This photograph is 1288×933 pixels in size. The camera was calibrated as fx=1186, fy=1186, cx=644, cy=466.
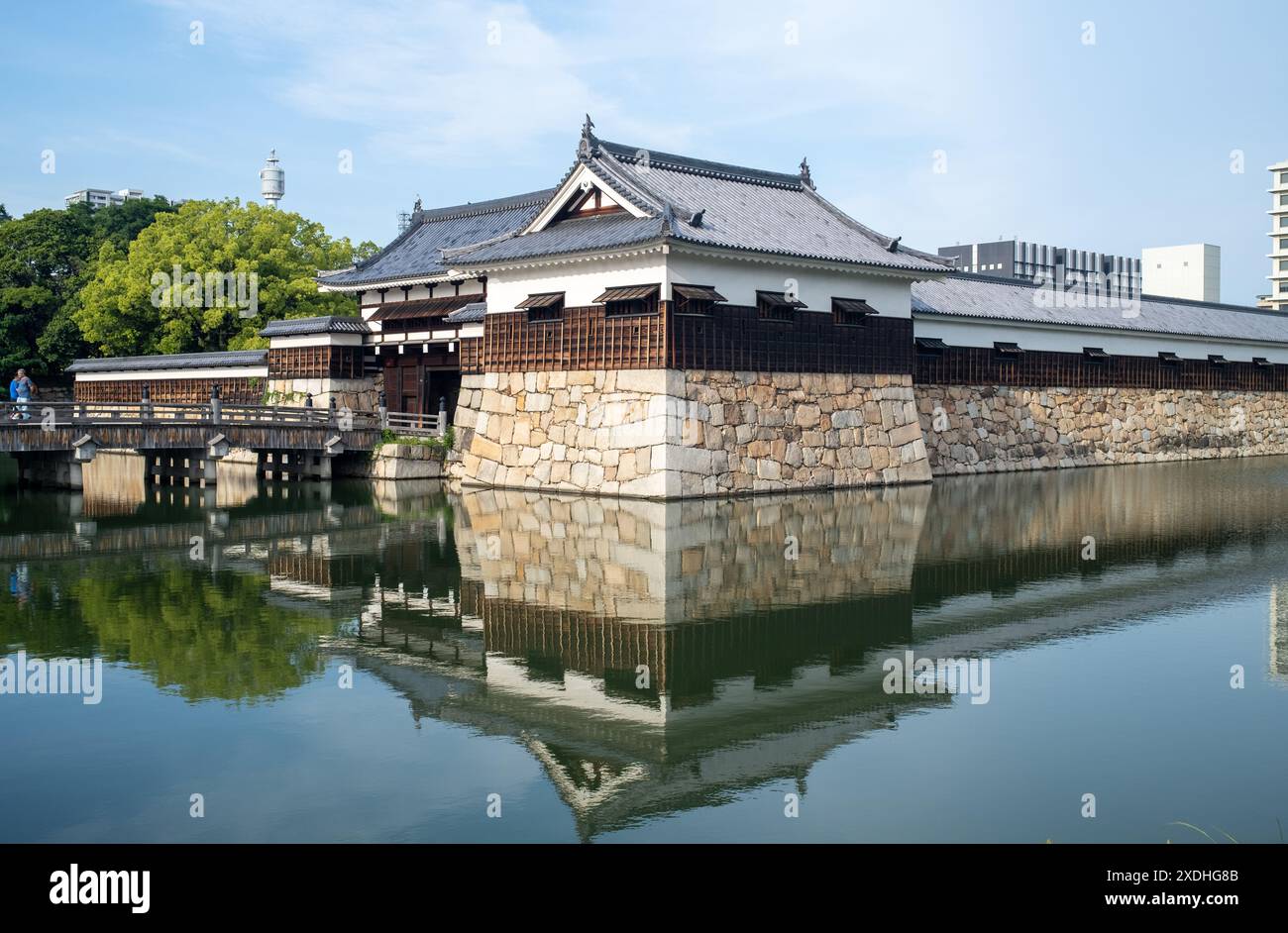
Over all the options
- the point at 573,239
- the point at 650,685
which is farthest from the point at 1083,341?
the point at 650,685

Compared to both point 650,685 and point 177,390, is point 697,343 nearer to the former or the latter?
point 650,685

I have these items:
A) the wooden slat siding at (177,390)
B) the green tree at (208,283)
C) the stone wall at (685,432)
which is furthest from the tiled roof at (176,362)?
the stone wall at (685,432)

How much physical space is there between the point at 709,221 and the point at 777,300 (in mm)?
2494

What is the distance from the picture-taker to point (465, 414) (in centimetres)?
3266

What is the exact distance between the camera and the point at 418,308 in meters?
37.0

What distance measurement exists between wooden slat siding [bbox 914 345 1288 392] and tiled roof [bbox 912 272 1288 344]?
1057mm

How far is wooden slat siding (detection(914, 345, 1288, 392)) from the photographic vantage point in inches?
1449

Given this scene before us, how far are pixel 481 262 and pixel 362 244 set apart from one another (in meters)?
25.9

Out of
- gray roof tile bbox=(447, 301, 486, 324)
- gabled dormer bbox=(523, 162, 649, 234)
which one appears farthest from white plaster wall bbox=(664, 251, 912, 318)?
gray roof tile bbox=(447, 301, 486, 324)

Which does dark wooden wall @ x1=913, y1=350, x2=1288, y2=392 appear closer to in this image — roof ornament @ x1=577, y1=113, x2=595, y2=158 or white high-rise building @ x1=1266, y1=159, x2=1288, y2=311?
roof ornament @ x1=577, y1=113, x2=595, y2=158

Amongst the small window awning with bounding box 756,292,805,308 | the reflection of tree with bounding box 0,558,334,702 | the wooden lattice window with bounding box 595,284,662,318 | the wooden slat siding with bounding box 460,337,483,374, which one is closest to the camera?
the reflection of tree with bounding box 0,558,334,702

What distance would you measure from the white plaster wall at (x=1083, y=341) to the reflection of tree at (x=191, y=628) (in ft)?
81.9

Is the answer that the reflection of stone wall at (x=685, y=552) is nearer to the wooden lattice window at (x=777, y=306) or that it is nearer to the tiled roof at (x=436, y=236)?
the wooden lattice window at (x=777, y=306)
